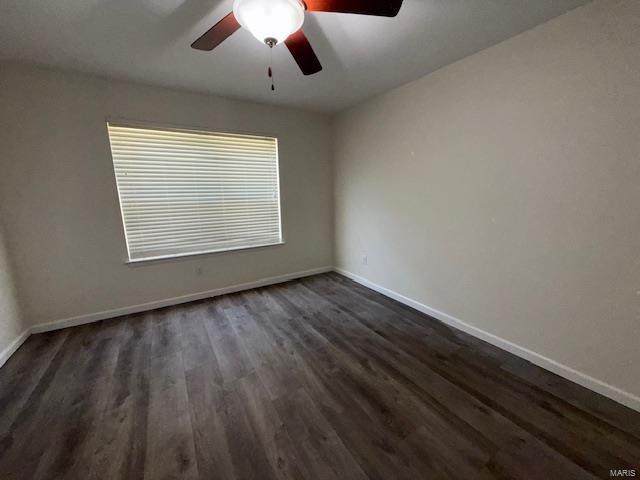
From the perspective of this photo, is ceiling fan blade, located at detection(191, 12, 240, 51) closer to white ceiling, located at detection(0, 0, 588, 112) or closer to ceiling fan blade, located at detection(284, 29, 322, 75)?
white ceiling, located at detection(0, 0, 588, 112)

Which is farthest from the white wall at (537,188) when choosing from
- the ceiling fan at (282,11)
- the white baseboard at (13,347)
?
the white baseboard at (13,347)

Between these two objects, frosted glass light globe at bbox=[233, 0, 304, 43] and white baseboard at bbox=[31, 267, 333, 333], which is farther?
white baseboard at bbox=[31, 267, 333, 333]

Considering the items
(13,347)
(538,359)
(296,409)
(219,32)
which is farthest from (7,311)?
(538,359)

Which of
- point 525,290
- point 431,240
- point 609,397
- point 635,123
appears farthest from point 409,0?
point 609,397

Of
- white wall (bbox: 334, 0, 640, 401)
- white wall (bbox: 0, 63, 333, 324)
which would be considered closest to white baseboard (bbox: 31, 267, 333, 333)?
white wall (bbox: 0, 63, 333, 324)

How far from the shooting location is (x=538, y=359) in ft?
6.27

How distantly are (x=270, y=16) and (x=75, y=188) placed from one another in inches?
101

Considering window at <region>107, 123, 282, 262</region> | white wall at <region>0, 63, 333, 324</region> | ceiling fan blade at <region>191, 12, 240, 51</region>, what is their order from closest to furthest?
ceiling fan blade at <region>191, 12, 240, 51</region>, white wall at <region>0, 63, 333, 324</region>, window at <region>107, 123, 282, 262</region>

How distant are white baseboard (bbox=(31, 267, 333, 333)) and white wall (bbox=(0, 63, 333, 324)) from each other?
48mm

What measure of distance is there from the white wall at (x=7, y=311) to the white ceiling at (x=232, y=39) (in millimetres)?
1713

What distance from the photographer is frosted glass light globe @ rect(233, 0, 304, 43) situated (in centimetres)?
121

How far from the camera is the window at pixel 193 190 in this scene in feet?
8.96

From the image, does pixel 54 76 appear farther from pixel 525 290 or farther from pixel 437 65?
pixel 525 290

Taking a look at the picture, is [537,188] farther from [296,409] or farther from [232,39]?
[232,39]
